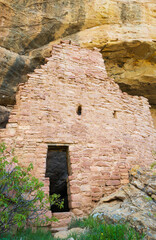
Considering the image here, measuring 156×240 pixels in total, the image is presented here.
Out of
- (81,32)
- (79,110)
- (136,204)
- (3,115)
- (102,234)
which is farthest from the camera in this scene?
(81,32)

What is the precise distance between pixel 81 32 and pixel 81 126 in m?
4.78

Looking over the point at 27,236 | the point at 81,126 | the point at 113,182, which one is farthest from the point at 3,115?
the point at 27,236

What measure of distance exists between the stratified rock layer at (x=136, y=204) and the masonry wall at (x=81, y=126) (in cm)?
29

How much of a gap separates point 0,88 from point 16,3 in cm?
332

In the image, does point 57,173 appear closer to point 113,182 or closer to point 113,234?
point 113,182

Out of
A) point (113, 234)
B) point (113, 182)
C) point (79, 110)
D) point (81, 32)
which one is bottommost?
point (113, 234)

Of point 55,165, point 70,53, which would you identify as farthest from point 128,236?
point 55,165

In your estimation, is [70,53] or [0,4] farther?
[0,4]

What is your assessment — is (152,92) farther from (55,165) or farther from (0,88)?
(0,88)

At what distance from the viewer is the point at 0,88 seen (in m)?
7.50

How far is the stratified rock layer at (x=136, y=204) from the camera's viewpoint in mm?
2727

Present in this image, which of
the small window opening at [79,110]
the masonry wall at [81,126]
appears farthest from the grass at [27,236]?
the small window opening at [79,110]

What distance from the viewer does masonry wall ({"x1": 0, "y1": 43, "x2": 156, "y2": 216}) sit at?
12.5 ft

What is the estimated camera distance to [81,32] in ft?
A: 24.8
